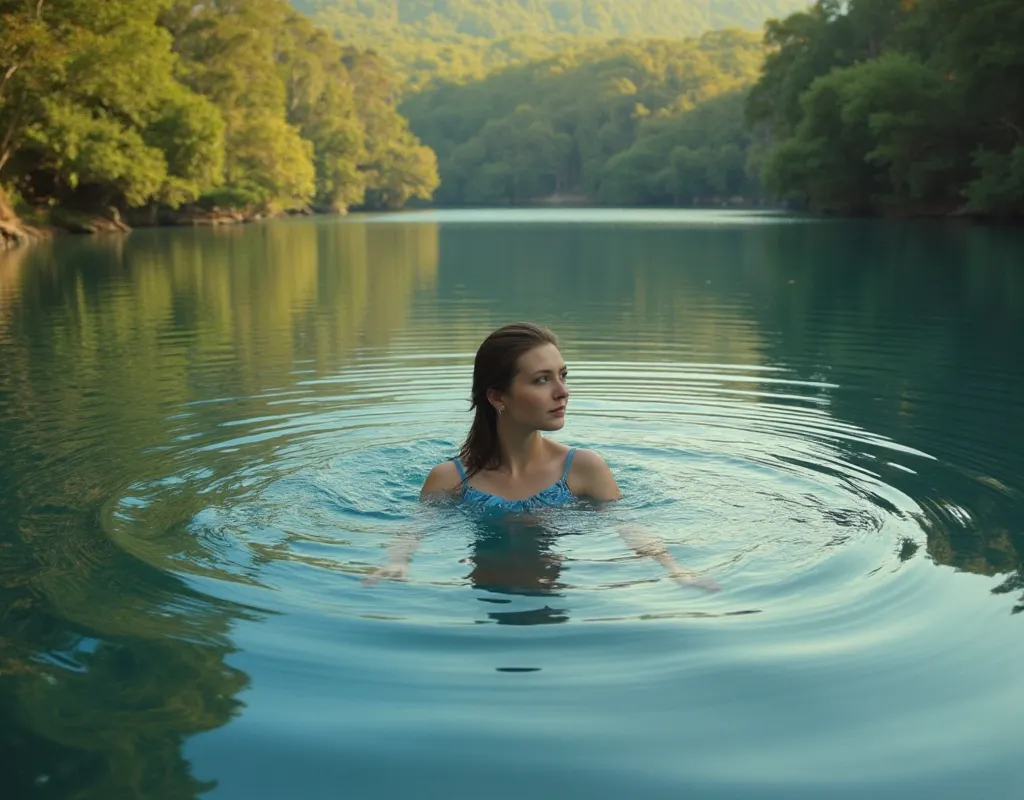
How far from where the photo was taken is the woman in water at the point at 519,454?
5.71m

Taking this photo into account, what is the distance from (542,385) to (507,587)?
1016 mm

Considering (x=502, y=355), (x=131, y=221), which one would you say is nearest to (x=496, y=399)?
(x=502, y=355)

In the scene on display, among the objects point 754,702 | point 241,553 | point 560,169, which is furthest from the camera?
point 560,169

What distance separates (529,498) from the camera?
6.21 metres

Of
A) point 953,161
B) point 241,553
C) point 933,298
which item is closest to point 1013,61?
point 953,161

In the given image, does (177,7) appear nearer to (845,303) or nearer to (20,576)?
(845,303)

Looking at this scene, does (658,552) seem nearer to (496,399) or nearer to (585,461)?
(585,461)

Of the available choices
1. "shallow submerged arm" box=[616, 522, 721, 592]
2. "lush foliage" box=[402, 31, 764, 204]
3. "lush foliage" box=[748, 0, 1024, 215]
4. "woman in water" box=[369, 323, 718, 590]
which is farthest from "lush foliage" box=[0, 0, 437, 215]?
"lush foliage" box=[402, 31, 764, 204]

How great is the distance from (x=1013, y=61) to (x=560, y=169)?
105531 mm

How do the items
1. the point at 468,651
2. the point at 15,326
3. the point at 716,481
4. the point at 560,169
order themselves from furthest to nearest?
the point at 560,169 < the point at 15,326 < the point at 716,481 < the point at 468,651

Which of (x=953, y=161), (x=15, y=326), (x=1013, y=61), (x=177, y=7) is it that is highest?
(x=177, y=7)

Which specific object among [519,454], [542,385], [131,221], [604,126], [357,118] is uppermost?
[604,126]

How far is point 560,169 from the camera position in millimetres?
141750

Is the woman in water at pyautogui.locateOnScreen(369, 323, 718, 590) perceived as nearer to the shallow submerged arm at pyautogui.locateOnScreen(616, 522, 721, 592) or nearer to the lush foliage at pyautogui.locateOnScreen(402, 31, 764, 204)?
the shallow submerged arm at pyautogui.locateOnScreen(616, 522, 721, 592)
